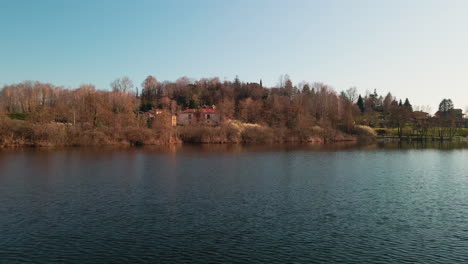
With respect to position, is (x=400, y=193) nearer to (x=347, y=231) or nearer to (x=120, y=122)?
(x=347, y=231)

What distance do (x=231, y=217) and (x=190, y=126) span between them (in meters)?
72.3

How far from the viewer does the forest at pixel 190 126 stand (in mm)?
75250

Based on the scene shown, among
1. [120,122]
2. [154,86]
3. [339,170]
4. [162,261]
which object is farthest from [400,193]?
[154,86]

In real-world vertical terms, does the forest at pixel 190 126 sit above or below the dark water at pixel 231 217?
above

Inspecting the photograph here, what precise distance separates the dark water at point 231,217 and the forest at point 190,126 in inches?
1540

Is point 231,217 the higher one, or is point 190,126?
point 190,126

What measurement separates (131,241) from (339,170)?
2952 cm

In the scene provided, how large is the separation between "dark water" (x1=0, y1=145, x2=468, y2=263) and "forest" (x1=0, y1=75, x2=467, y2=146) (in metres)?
39.1

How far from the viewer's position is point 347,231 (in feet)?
60.5

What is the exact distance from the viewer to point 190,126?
92250 millimetres

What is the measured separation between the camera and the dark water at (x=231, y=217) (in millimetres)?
15445

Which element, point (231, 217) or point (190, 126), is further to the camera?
point (190, 126)

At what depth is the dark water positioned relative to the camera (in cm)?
1545

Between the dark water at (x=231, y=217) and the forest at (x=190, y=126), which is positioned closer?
the dark water at (x=231, y=217)
